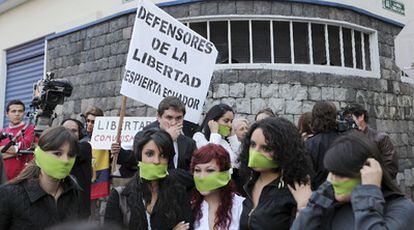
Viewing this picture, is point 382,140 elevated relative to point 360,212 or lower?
elevated

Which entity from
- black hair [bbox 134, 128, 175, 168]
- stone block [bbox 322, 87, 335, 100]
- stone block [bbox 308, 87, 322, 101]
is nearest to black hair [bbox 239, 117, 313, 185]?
black hair [bbox 134, 128, 175, 168]

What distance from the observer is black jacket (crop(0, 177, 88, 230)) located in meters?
2.17

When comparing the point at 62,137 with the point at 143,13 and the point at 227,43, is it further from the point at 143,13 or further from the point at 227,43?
the point at 227,43

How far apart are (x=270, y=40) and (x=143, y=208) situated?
5012 millimetres

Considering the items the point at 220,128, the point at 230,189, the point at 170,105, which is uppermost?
the point at 170,105

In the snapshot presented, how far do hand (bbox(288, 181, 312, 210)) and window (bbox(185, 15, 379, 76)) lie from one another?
4729mm

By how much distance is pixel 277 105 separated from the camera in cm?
663

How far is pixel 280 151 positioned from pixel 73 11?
799 centimetres

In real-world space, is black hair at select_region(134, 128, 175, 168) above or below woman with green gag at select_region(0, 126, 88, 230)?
above

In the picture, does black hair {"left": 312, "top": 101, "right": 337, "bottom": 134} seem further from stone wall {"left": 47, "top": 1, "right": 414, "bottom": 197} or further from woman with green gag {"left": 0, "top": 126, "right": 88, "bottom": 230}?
stone wall {"left": 47, "top": 1, "right": 414, "bottom": 197}

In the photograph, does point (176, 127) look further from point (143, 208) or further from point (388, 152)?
point (388, 152)

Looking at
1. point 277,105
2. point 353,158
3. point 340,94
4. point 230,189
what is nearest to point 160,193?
point 230,189

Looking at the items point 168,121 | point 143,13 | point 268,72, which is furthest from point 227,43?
point 168,121

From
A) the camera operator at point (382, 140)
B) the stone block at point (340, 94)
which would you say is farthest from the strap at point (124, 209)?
the stone block at point (340, 94)
